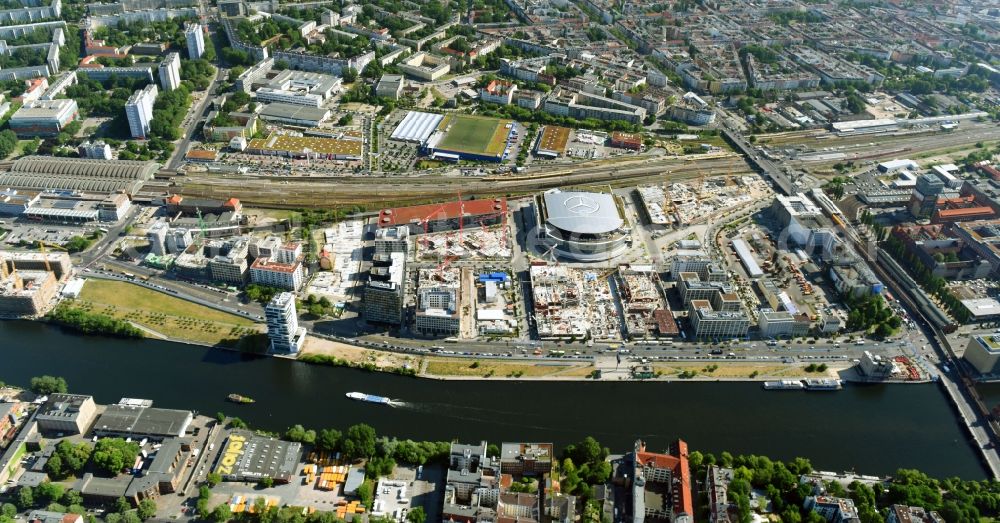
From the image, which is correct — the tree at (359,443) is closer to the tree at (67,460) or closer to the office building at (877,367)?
the tree at (67,460)

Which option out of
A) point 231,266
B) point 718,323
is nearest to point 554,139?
point 718,323

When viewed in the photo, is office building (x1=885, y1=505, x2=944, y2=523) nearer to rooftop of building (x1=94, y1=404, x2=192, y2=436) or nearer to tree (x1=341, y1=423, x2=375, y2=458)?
tree (x1=341, y1=423, x2=375, y2=458)

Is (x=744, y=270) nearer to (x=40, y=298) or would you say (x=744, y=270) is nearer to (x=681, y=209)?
(x=681, y=209)

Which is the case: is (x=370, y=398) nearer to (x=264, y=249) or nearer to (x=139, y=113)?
(x=264, y=249)

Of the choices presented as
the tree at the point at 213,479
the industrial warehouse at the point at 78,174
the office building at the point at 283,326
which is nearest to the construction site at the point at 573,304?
the office building at the point at 283,326

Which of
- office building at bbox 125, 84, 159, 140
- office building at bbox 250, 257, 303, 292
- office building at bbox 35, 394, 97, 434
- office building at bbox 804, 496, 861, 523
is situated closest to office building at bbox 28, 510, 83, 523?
office building at bbox 35, 394, 97, 434

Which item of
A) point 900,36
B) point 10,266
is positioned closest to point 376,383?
point 10,266

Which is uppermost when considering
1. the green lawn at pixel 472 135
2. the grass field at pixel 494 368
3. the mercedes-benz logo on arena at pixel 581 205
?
the mercedes-benz logo on arena at pixel 581 205
